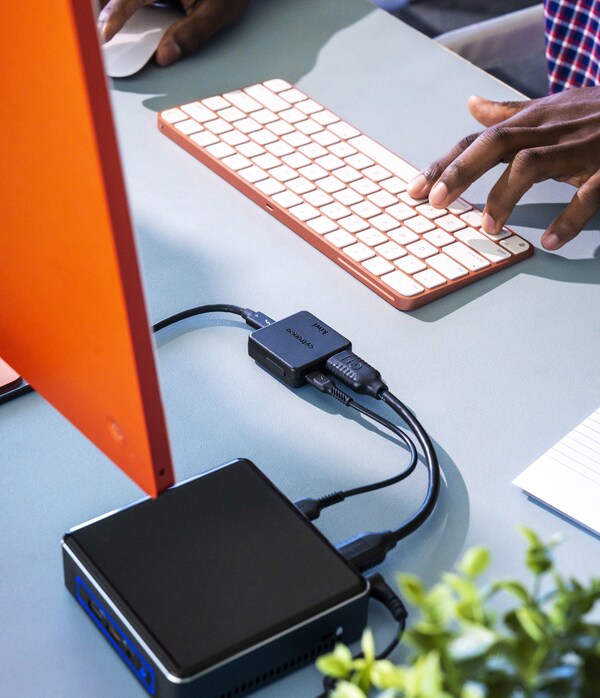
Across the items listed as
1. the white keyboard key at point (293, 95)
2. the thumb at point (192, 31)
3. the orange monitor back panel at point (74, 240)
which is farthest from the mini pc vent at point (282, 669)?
the thumb at point (192, 31)

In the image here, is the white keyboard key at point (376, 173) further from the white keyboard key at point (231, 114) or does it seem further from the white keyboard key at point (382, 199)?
the white keyboard key at point (231, 114)

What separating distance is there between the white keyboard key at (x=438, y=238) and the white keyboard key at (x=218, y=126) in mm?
259

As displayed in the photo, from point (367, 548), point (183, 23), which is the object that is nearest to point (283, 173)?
point (183, 23)

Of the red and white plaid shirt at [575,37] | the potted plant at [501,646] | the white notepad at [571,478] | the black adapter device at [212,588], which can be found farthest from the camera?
the red and white plaid shirt at [575,37]

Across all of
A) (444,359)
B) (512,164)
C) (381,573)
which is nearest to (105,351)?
(381,573)

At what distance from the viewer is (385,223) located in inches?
34.6

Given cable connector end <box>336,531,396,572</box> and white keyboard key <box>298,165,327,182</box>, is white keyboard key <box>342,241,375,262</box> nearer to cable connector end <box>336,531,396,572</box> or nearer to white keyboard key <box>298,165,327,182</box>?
white keyboard key <box>298,165,327,182</box>

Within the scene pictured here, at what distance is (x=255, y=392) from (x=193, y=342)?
0.08 m

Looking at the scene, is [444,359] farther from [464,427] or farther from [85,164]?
[85,164]

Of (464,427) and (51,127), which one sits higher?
(51,127)

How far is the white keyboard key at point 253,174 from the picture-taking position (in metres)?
0.93

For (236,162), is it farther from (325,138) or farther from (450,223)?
(450,223)

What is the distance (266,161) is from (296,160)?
3cm

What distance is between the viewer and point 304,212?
89cm
